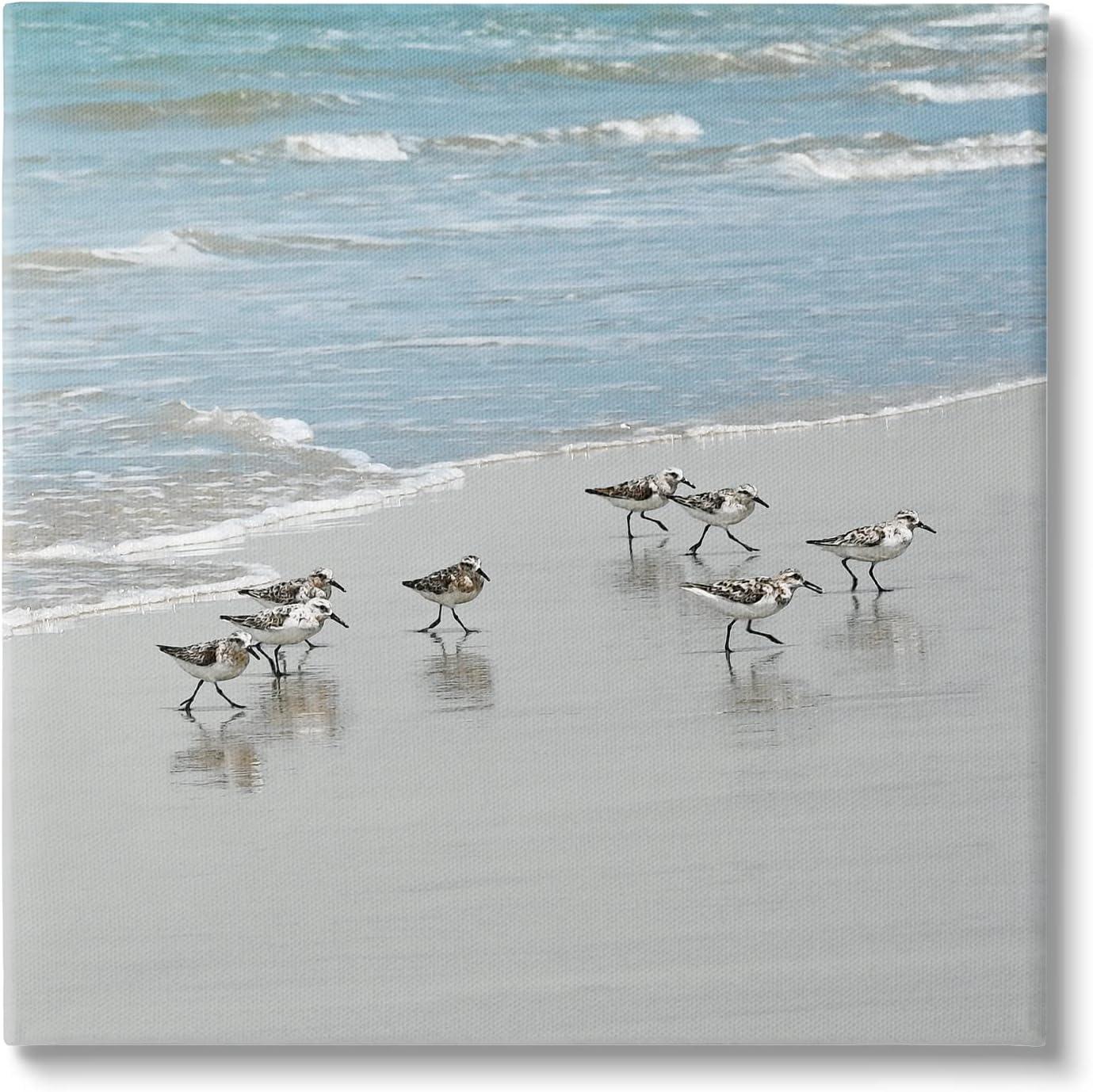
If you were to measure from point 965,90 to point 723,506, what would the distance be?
0.83 meters

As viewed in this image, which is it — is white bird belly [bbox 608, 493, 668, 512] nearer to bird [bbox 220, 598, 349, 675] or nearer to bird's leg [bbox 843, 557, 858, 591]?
bird's leg [bbox 843, 557, 858, 591]

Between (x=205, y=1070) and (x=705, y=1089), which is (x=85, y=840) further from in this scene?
(x=705, y=1089)

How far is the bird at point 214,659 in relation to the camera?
276 cm

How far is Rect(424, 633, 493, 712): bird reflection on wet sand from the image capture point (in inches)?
110

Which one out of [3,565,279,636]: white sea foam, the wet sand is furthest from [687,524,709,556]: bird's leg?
[3,565,279,636]: white sea foam

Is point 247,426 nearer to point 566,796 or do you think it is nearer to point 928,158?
point 566,796

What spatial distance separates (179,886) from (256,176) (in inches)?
47.6

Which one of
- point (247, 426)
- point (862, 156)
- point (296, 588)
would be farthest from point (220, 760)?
point (862, 156)

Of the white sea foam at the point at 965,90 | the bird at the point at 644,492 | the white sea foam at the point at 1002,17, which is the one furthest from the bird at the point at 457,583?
the white sea foam at the point at 1002,17

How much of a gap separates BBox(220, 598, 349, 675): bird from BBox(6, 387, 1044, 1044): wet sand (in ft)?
0.13

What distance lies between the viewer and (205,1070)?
8.95 feet

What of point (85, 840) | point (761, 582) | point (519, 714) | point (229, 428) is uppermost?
point (229, 428)

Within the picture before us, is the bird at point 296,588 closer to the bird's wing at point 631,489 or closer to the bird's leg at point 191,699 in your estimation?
the bird's leg at point 191,699

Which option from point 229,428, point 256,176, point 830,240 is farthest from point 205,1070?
point 830,240
